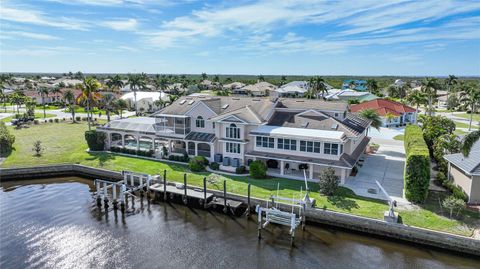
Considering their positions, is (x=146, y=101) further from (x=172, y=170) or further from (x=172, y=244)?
(x=172, y=244)

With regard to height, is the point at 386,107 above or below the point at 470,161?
above

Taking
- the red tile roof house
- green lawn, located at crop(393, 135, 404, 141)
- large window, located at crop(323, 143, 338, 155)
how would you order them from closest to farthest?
1. large window, located at crop(323, 143, 338, 155)
2. green lawn, located at crop(393, 135, 404, 141)
3. the red tile roof house

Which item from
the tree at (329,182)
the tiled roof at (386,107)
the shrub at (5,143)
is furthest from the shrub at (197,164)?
the tiled roof at (386,107)

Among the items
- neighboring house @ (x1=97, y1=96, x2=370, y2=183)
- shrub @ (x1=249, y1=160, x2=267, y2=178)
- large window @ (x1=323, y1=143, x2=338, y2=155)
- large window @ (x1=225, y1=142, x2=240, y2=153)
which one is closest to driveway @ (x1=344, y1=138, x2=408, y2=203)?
neighboring house @ (x1=97, y1=96, x2=370, y2=183)

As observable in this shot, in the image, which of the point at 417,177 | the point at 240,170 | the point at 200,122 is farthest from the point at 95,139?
the point at 417,177

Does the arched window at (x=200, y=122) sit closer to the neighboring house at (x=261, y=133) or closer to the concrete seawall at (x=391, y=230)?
the neighboring house at (x=261, y=133)

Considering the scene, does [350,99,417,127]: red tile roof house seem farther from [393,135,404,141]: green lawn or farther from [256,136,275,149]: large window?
[256,136,275,149]: large window

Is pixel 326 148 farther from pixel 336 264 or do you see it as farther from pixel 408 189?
pixel 336 264
